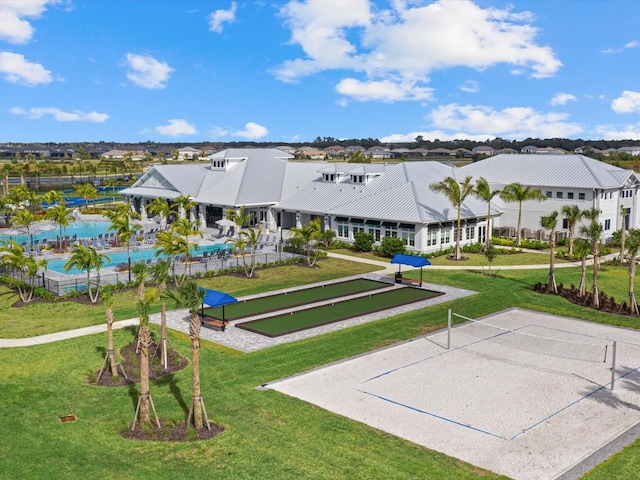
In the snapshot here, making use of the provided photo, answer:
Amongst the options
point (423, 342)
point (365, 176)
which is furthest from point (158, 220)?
point (423, 342)

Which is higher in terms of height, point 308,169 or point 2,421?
point 308,169

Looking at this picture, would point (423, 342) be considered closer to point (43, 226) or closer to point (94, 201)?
point (43, 226)

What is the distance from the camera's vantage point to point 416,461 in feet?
52.9

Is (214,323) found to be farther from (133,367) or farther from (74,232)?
(74,232)

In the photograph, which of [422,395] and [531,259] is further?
[531,259]

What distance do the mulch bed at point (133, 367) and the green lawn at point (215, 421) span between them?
0.50 metres

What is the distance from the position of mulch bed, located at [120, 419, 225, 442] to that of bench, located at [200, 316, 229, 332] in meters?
10.5

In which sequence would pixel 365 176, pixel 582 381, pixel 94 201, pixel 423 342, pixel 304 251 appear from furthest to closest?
pixel 94 201, pixel 365 176, pixel 304 251, pixel 423 342, pixel 582 381

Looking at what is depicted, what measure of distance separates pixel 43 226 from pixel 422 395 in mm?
54896

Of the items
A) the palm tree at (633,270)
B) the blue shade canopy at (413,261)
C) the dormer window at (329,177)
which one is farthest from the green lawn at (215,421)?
the dormer window at (329,177)

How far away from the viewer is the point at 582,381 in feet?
73.6

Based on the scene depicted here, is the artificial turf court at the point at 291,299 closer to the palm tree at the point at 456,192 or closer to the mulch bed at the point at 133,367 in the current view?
the mulch bed at the point at 133,367

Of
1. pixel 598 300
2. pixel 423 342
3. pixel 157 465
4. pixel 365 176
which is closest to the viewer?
pixel 157 465

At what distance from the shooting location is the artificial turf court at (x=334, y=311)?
28.9m
